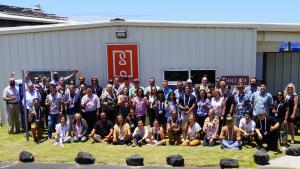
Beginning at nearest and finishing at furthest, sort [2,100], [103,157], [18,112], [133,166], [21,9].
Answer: [133,166], [103,157], [18,112], [2,100], [21,9]

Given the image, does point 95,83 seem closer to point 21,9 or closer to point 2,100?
point 2,100

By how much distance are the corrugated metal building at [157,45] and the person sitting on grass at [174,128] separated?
1971mm

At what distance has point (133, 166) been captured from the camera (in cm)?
951

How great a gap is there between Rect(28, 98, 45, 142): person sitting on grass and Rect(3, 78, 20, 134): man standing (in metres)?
1.02

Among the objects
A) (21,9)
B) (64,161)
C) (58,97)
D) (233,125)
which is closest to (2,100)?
(58,97)

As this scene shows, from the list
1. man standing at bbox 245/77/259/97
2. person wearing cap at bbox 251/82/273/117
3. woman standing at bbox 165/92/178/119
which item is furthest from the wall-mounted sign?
woman standing at bbox 165/92/178/119

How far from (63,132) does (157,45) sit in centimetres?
396

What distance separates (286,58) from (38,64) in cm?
897

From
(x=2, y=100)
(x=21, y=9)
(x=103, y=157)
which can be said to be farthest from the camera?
(x=21, y=9)

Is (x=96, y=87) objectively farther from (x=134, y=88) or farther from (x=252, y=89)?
(x=252, y=89)

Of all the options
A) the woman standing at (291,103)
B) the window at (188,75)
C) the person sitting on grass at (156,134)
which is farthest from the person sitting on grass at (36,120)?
the woman standing at (291,103)

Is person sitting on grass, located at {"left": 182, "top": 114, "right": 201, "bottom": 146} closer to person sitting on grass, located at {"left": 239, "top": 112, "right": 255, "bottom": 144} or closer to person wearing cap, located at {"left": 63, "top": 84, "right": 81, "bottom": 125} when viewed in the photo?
person sitting on grass, located at {"left": 239, "top": 112, "right": 255, "bottom": 144}

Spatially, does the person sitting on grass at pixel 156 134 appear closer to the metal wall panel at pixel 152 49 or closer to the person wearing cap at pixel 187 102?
the person wearing cap at pixel 187 102

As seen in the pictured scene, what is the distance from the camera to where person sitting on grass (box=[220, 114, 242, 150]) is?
10.8 meters
